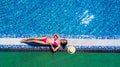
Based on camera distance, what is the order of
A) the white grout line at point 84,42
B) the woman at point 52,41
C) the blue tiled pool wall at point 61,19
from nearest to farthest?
the woman at point 52,41 → the white grout line at point 84,42 → the blue tiled pool wall at point 61,19

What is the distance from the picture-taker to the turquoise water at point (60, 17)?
34.6 feet

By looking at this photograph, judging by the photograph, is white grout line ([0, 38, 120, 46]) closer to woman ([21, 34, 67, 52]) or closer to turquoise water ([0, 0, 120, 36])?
turquoise water ([0, 0, 120, 36])

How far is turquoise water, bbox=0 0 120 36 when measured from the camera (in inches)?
415

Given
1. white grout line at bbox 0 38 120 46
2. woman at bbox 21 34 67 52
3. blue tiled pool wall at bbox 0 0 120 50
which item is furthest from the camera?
blue tiled pool wall at bbox 0 0 120 50

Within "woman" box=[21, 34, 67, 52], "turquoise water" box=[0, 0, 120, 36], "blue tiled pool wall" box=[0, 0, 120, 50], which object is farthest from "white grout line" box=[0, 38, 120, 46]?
"woman" box=[21, 34, 67, 52]

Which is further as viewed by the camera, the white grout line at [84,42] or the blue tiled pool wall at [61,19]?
the blue tiled pool wall at [61,19]

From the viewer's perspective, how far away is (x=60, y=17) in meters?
10.7

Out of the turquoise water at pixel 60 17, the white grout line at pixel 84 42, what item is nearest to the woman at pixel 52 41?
the white grout line at pixel 84 42

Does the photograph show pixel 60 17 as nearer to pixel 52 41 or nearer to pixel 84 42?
pixel 52 41

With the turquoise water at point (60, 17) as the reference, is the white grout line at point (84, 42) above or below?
below

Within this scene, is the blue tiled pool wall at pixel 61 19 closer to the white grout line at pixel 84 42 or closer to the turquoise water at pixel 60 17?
the turquoise water at pixel 60 17
